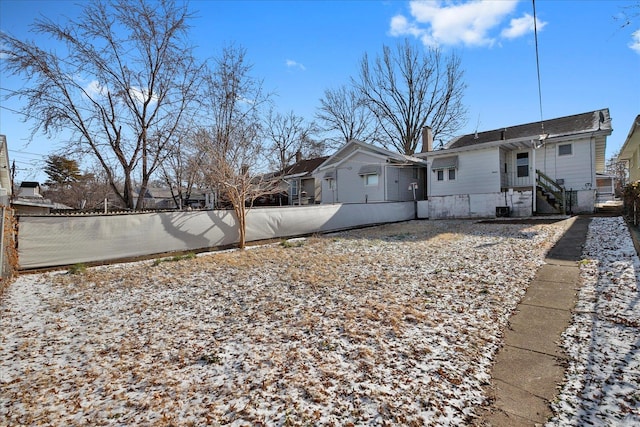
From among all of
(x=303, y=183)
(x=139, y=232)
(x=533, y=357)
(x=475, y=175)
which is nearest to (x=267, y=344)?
(x=533, y=357)

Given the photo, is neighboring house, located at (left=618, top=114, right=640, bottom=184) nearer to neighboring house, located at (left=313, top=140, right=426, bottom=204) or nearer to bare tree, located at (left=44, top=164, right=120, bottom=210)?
neighboring house, located at (left=313, top=140, right=426, bottom=204)

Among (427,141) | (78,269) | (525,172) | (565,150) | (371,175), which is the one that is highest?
(427,141)

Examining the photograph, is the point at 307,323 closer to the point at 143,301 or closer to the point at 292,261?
the point at 143,301

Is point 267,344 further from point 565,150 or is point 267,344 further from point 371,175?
point 565,150

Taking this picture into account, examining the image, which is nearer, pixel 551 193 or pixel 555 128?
pixel 551 193

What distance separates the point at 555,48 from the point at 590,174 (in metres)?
9.45

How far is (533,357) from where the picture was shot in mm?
3020

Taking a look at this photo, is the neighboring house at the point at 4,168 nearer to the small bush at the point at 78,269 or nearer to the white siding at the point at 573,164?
the small bush at the point at 78,269

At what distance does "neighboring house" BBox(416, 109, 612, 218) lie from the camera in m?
14.7

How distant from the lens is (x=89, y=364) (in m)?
3.02

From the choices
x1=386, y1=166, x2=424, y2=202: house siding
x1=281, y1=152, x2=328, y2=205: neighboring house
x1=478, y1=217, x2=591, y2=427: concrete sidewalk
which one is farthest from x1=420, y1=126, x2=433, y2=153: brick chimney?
x1=478, y1=217, x2=591, y2=427: concrete sidewalk

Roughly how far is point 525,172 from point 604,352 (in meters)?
16.3

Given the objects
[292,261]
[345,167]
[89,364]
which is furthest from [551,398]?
[345,167]

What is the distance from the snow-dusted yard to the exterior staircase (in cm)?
951
